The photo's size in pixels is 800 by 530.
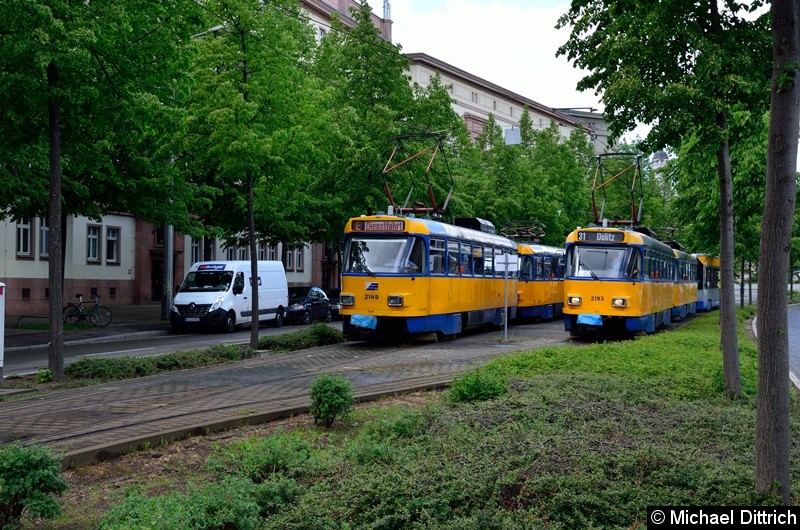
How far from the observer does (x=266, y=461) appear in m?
7.14

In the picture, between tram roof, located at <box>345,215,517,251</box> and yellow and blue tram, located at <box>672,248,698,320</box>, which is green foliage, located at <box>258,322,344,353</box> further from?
yellow and blue tram, located at <box>672,248,698,320</box>

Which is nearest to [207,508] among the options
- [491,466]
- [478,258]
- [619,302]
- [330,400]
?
[491,466]

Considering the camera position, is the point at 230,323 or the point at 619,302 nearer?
the point at 619,302

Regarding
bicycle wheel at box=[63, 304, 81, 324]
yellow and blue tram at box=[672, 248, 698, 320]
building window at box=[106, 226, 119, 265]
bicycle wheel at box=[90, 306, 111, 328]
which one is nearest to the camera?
bicycle wheel at box=[63, 304, 81, 324]

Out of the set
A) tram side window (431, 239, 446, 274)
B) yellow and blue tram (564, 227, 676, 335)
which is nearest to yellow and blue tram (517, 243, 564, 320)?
yellow and blue tram (564, 227, 676, 335)

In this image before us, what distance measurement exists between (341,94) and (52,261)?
808 inches

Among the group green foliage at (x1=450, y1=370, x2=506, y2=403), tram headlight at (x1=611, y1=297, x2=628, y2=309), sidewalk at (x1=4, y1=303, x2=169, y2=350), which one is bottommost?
sidewalk at (x1=4, y1=303, x2=169, y2=350)

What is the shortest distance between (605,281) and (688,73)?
12.4m

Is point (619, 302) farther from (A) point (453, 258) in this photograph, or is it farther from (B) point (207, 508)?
(B) point (207, 508)

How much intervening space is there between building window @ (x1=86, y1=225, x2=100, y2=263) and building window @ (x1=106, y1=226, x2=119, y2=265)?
84 centimetres

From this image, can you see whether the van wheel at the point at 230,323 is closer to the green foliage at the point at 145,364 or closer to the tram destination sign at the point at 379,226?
the tram destination sign at the point at 379,226

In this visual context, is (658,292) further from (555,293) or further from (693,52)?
(693,52)

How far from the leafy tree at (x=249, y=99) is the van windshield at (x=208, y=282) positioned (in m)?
9.99

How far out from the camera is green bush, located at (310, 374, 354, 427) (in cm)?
945
